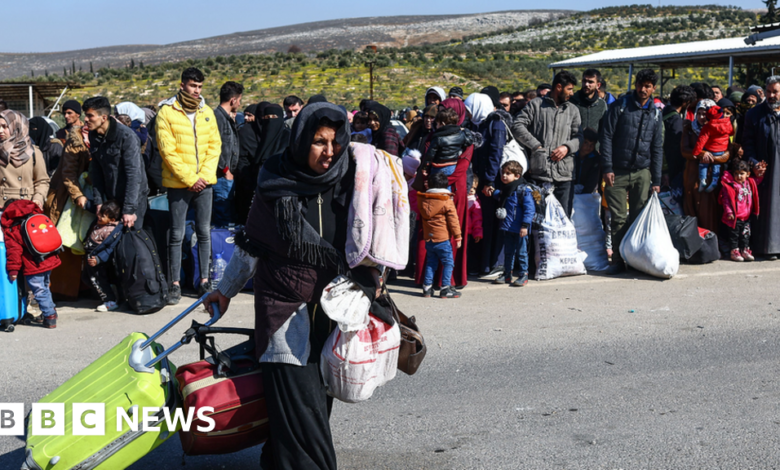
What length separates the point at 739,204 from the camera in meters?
9.28

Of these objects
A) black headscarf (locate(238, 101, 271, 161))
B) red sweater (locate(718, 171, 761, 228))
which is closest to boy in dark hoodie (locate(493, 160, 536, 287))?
red sweater (locate(718, 171, 761, 228))

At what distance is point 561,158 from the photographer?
865cm

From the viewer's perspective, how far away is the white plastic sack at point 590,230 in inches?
353

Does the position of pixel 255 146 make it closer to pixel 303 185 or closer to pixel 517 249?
pixel 517 249

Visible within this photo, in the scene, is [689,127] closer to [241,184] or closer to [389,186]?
[241,184]

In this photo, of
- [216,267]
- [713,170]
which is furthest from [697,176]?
[216,267]

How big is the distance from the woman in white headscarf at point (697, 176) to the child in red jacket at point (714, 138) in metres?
0.07

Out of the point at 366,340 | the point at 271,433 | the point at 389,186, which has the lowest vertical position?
the point at 271,433

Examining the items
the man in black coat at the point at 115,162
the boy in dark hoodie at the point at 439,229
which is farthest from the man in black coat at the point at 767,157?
the man in black coat at the point at 115,162

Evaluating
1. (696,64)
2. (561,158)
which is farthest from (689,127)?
(696,64)

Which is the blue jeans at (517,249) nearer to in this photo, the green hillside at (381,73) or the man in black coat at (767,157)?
the man in black coat at (767,157)

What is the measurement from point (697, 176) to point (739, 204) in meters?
0.61

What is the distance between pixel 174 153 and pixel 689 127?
627 centimetres

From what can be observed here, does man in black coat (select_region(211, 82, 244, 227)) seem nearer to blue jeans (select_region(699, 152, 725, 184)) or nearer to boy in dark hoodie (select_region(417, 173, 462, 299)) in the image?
boy in dark hoodie (select_region(417, 173, 462, 299))
